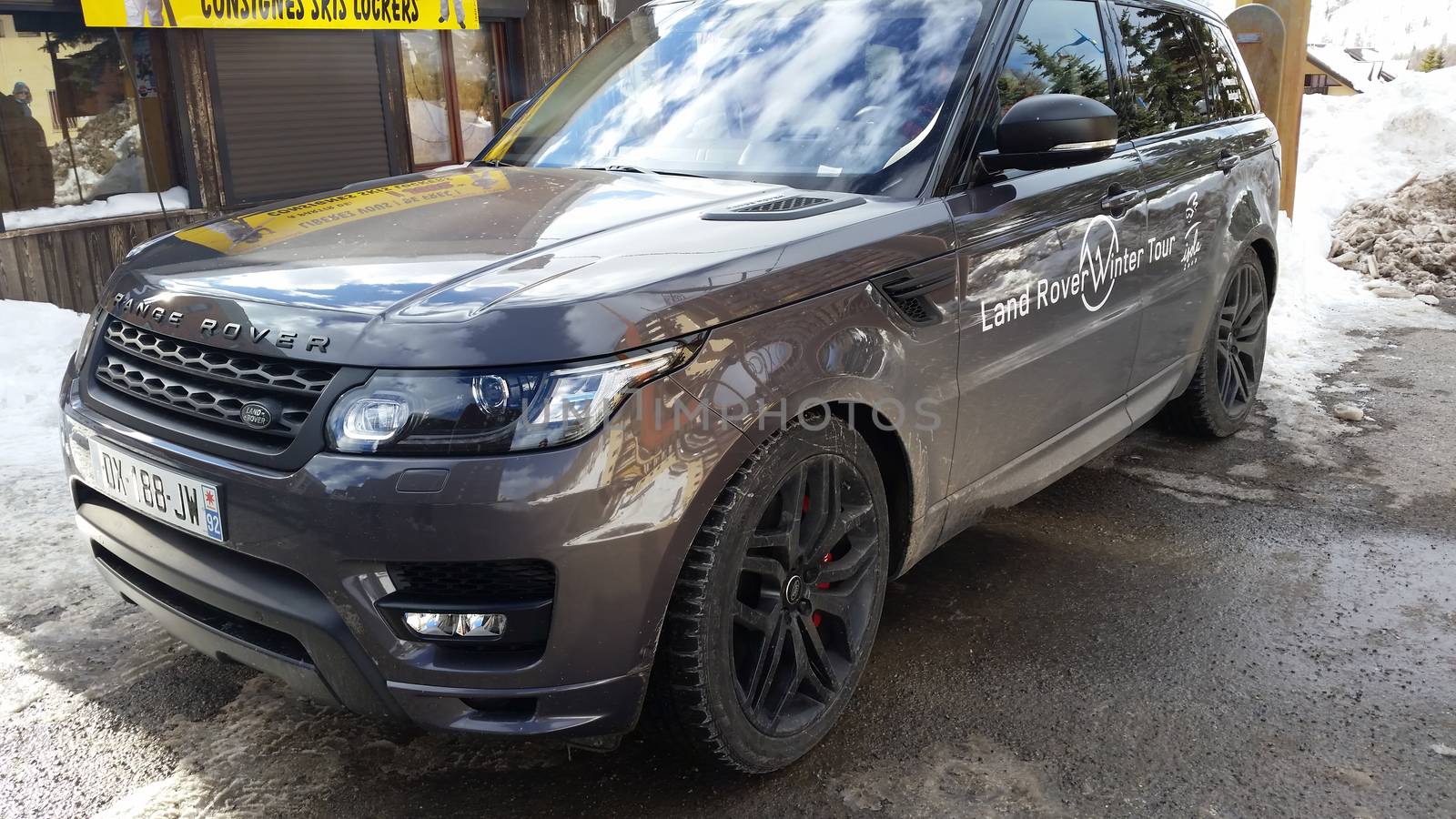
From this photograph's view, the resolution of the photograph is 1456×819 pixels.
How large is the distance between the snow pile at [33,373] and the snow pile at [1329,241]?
539 centimetres

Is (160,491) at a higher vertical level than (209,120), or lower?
lower

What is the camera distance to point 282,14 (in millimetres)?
7184

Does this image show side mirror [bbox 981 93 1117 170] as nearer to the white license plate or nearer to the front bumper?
the front bumper

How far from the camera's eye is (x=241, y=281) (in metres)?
2.40

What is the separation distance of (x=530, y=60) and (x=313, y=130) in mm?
2048

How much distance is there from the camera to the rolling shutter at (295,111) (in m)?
7.47

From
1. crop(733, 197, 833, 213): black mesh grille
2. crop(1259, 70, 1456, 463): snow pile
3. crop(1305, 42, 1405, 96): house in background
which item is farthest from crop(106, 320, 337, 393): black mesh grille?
crop(1305, 42, 1405, 96): house in background

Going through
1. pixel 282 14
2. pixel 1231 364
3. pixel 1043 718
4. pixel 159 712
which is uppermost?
pixel 282 14

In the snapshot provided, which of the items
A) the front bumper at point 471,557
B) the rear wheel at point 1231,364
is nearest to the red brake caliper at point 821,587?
the front bumper at point 471,557

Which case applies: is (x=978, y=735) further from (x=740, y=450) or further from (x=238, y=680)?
(x=238, y=680)

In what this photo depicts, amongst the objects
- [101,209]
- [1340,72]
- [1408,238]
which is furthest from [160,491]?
[1340,72]

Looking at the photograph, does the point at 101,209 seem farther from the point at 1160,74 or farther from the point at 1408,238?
the point at 1408,238

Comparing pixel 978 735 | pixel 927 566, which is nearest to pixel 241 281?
pixel 978 735

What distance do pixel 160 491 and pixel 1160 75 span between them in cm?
365
